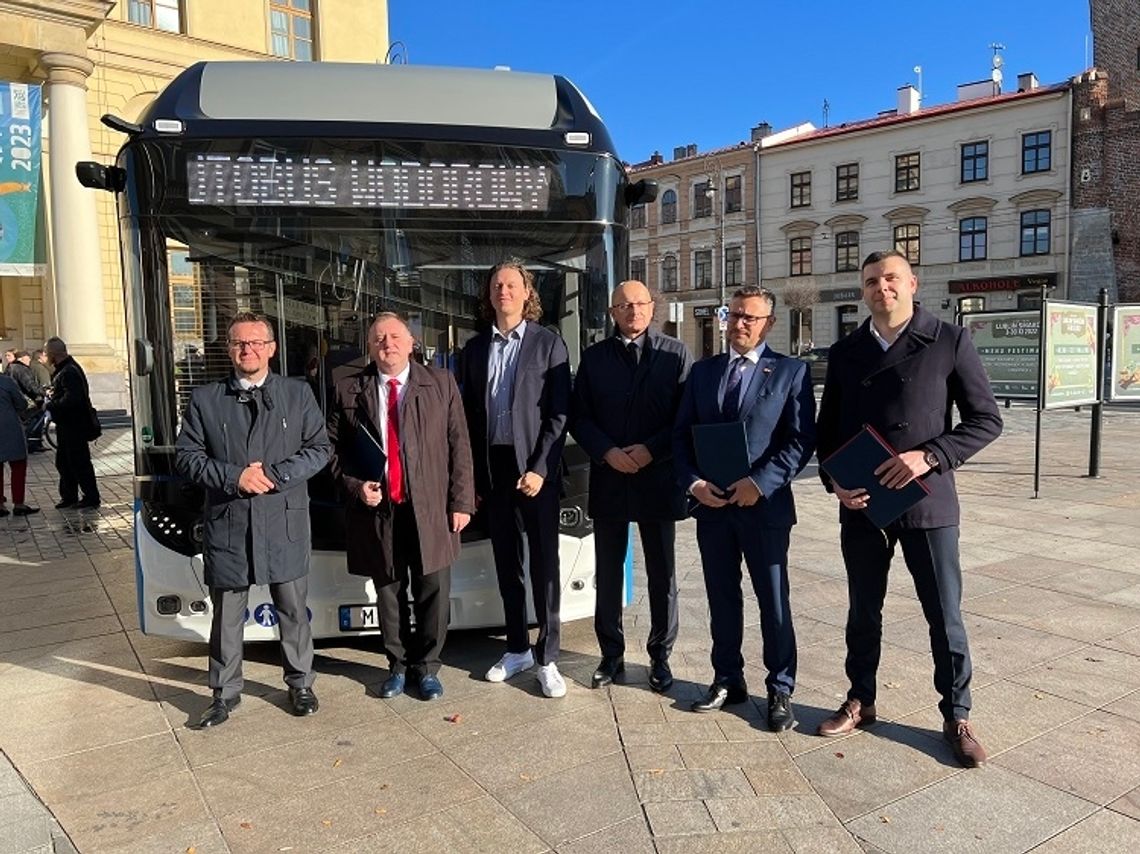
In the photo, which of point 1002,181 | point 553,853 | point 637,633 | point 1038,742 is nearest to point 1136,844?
point 1038,742

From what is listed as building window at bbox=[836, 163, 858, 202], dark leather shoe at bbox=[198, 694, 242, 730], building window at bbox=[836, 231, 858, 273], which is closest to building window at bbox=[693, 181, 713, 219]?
building window at bbox=[836, 163, 858, 202]

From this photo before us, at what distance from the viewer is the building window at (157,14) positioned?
78.6 feet

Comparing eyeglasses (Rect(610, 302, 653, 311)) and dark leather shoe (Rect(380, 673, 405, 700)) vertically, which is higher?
eyeglasses (Rect(610, 302, 653, 311))

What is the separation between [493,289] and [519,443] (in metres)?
0.75

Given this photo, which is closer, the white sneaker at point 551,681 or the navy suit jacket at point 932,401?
the navy suit jacket at point 932,401

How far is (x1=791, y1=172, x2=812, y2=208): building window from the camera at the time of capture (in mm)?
44156

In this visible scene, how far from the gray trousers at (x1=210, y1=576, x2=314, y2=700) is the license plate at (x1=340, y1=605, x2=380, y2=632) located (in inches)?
11.0

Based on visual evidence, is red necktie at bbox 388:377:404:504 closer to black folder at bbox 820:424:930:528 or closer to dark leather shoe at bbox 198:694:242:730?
dark leather shoe at bbox 198:694:242:730

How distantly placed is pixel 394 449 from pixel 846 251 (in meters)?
42.7

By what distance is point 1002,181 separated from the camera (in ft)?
125

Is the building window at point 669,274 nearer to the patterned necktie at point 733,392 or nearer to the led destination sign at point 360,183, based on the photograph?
the led destination sign at point 360,183

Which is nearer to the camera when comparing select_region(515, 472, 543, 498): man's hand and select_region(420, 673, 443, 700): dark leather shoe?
select_region(515, 472, 543, 498): man's hand

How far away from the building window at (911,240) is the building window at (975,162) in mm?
2936

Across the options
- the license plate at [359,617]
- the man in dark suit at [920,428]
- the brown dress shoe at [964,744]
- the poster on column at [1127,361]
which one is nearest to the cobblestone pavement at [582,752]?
the brown dress shoe at [964,744]
